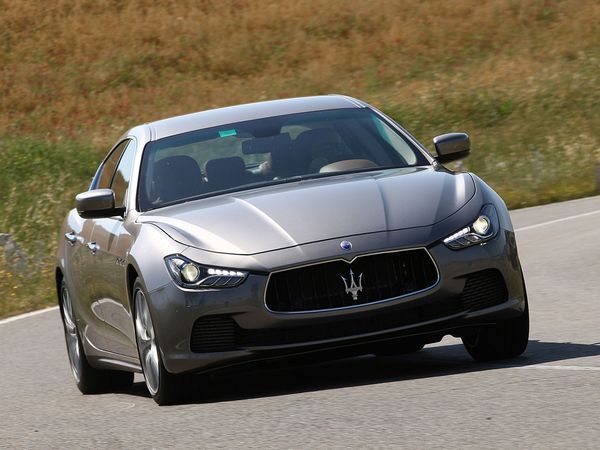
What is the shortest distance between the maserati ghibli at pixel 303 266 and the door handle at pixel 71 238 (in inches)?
41.1

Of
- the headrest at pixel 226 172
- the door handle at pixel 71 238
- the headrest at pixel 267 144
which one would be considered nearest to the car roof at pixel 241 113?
the headrest at pixel 267 144

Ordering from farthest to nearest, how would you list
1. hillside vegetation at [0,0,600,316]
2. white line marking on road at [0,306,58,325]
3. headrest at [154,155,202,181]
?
hillside vegetation at [0,0,600,316] < white line marking on road at [0,306,58,325] < headrest at [154,155,202,181]

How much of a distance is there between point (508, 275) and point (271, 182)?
1.47 metres

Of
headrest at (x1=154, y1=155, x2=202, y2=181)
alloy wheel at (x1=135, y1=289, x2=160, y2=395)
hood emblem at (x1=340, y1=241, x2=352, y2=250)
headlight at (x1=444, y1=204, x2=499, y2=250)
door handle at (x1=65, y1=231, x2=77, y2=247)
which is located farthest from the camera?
door handle at (x1=65, y1=231, x2=77, y2=247)

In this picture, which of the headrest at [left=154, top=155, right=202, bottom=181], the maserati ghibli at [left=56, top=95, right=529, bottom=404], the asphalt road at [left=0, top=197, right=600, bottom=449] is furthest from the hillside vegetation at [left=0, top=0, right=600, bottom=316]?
the maserati ghibli at [left=56, top=95, right=529, bottom=404]

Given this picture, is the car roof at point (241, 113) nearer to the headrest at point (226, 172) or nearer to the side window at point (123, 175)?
the side window at point (123, 175)

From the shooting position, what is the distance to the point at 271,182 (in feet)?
26.5

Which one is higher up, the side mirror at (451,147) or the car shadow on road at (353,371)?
the side mirror at (451,147)

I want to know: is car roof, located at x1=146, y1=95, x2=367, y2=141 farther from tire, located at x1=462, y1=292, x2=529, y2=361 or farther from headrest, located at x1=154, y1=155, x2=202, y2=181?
tire, located at x1=462, y1=292, x2=529, y2=361

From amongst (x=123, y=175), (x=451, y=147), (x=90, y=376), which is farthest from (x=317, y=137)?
(x=90, y=376)

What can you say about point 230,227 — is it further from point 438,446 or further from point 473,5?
point 473,5

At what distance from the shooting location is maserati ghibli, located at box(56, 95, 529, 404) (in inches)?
273

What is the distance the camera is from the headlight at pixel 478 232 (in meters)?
7.05

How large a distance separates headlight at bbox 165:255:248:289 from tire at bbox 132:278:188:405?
0.96ft
